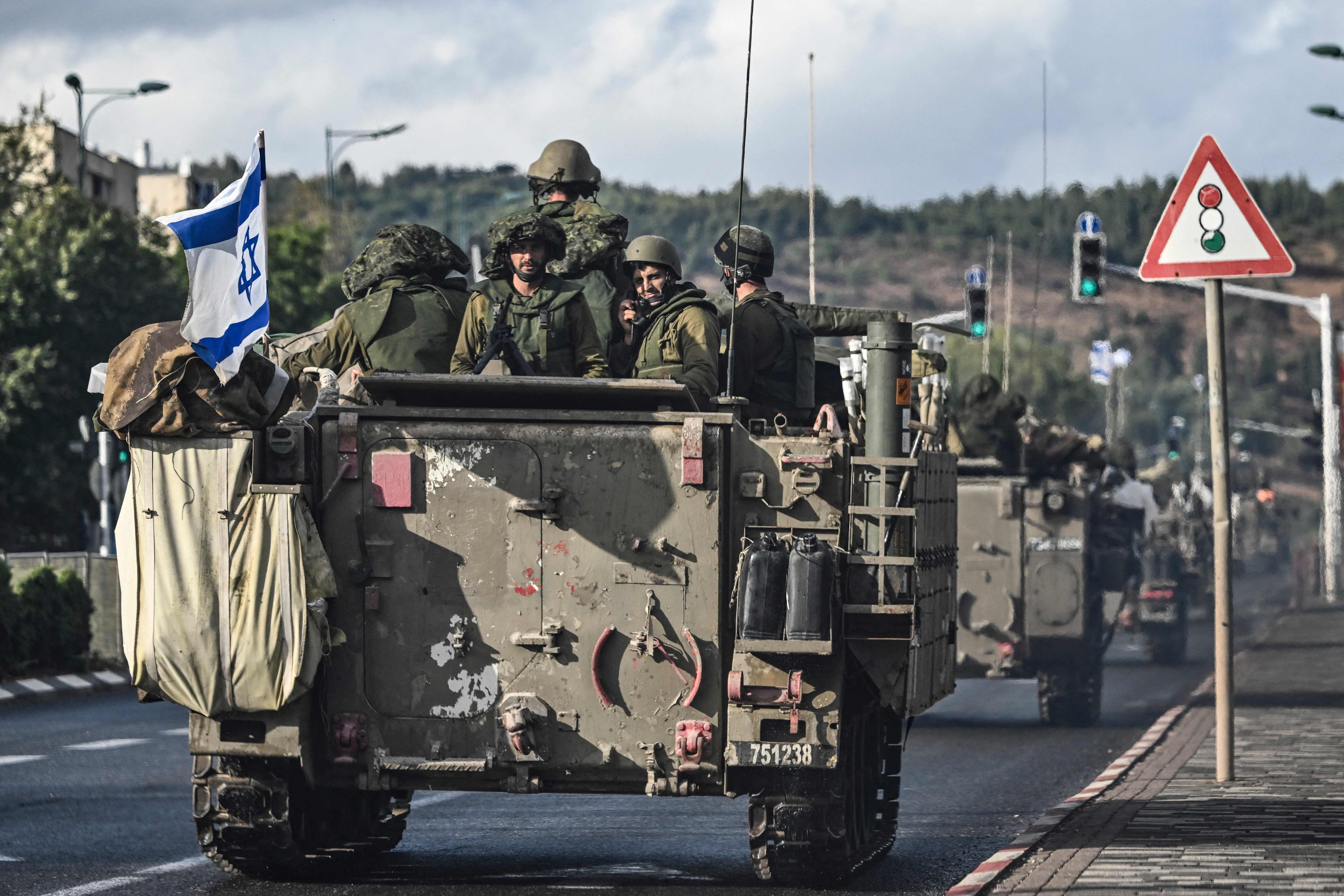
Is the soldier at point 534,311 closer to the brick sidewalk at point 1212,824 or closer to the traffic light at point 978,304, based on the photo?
the brick sidewalk at point 1212,824

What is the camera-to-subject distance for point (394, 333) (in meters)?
10.6

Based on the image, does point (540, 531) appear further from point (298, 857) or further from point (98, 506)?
point (98, 506)

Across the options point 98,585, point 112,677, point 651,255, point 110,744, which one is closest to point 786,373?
point 651,255

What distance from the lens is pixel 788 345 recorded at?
35.7 ft

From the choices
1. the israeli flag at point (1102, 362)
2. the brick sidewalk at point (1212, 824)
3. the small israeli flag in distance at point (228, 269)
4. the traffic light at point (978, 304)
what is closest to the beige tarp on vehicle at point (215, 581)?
the small israeli flag in distance at point (228, 269)

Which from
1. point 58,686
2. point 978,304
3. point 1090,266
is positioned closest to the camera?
point 58,686

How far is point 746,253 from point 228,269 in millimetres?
3037

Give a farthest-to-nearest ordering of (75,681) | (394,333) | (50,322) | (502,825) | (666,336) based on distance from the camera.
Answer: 1. (50,322)
2. (75,681)
3. (502,825)
4. (394,333)
5. (666,336)

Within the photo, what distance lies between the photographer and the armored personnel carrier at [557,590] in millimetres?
9023

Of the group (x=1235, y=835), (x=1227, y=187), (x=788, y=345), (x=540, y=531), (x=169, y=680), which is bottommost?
(x=1235, y=835)

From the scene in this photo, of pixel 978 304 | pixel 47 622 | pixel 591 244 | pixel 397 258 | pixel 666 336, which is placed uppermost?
pixel 978 304

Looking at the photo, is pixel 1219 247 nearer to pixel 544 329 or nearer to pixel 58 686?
pixel 544 329

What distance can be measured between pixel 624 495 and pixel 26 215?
35473 millimetres

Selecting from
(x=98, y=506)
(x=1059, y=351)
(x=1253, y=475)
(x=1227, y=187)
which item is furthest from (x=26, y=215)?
(x=1059, y=351)
